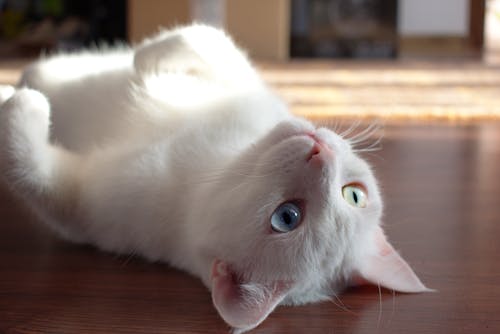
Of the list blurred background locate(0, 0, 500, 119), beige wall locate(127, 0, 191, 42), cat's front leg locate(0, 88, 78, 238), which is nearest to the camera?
cat's front leg locate(0, 88, 78, 238)

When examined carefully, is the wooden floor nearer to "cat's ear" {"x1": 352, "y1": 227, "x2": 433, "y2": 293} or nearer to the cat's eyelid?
"cat's ear" {"x1": 352, "y1": 227, "x2": 433, "y2": 293}

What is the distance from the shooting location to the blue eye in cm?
86

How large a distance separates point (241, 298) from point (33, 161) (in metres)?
0.38

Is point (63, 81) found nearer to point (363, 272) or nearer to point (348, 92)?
point (363, 272)

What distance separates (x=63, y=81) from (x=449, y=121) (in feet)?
4.73

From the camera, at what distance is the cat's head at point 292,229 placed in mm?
844

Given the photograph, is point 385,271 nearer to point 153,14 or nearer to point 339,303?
point 339,303

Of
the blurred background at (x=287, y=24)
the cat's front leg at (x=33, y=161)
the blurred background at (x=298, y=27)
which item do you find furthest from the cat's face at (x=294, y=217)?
the blurred background at (x=287, y=24)

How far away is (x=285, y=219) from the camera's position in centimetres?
86

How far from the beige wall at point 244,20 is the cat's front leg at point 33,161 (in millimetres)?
4065

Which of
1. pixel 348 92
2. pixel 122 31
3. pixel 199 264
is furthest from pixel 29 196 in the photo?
pixel 122 31

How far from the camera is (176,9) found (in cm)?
508

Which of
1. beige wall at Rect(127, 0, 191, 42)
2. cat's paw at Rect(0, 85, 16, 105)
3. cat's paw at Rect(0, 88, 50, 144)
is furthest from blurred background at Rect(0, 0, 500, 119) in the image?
cat's paw at Rect(0, 88, 50, 144)

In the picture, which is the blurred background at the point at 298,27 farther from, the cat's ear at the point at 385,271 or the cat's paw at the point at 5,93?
the cat's ear at the point at 385,271
